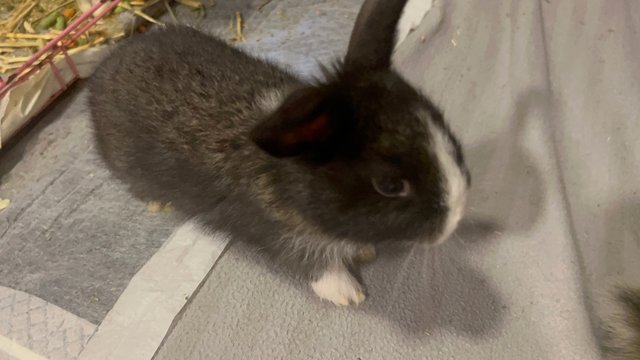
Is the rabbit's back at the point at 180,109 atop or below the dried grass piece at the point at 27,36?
atop

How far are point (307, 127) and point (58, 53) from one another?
4.81 feet

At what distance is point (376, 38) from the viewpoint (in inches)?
47.7

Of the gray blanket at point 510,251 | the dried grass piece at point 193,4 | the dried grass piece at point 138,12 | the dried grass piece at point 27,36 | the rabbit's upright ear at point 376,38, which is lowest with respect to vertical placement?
the gray blanket at point 510,251

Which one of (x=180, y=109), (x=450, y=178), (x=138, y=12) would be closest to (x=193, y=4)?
(x=138, y=12)

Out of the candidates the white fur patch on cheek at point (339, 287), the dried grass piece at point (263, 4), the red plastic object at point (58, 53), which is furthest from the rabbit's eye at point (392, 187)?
the dried grass piece at point (263, 4)

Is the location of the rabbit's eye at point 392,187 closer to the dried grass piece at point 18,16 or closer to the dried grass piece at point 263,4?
the dried grass piece at point 263,4

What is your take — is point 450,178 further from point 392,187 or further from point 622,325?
point 622,325

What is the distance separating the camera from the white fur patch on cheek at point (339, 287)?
4.85ft

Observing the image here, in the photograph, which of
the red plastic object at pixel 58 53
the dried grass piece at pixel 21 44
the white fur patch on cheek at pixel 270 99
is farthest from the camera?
the dried grass piece at pixel 21 44

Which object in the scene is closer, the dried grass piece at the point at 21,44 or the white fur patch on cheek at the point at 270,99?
the white fur patch on cheek at the point at 270,99

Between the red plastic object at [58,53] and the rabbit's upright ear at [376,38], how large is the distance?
120 cm

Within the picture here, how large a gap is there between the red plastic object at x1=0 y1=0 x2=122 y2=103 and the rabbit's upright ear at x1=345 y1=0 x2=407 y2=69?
1200 millimetres

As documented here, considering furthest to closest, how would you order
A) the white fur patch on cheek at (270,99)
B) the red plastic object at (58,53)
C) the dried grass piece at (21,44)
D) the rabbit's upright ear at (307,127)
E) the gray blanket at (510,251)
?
the dried grass piece at (21,44)
the red plastic object at (58,53)
the gray blanket at (510,251)
the white fur patch on cheek at (270,99)
the rabbit's upright ear at (307,127)

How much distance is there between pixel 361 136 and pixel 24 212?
Result: 4.21 ft
